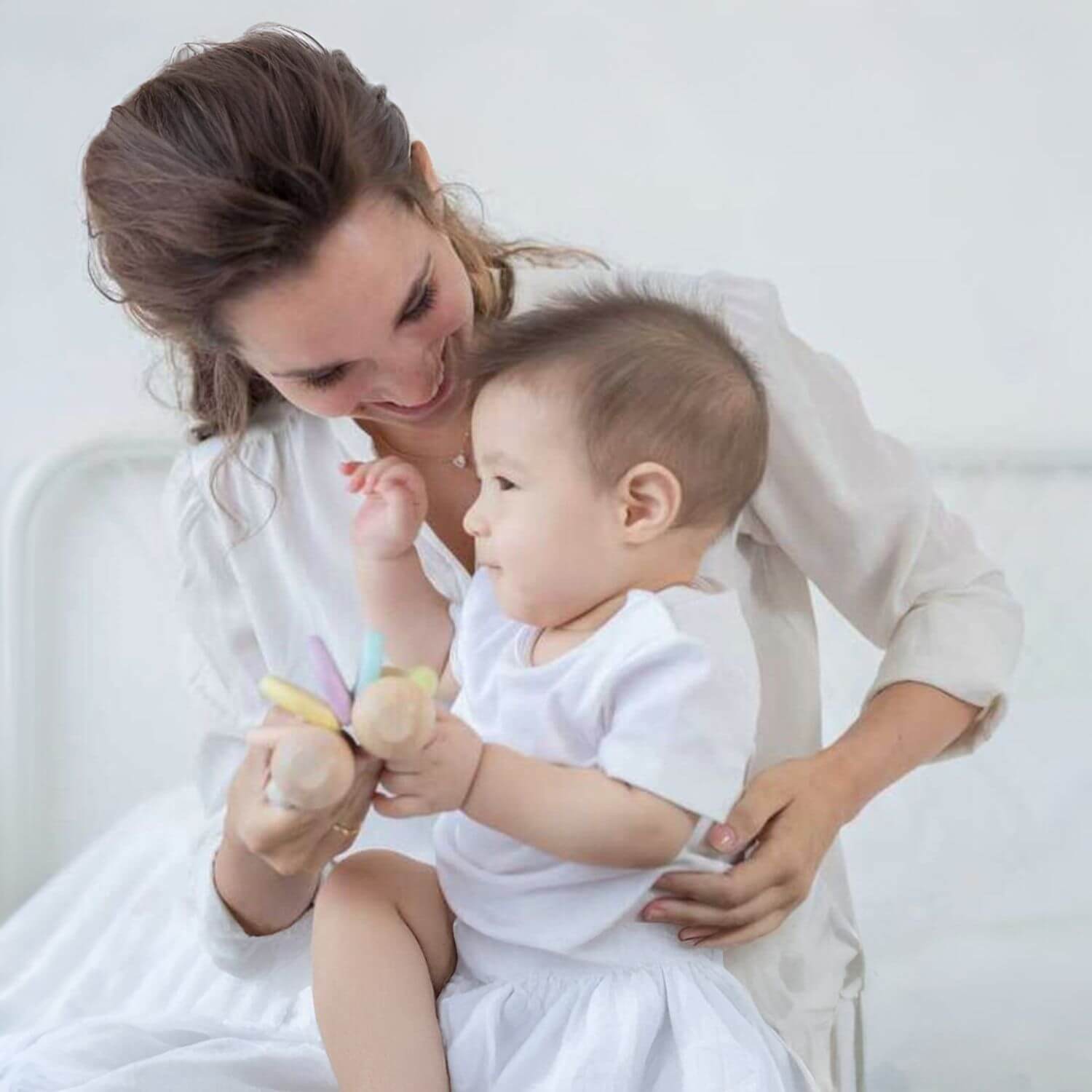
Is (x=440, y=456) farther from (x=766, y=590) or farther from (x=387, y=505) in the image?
(x=766, y=590)

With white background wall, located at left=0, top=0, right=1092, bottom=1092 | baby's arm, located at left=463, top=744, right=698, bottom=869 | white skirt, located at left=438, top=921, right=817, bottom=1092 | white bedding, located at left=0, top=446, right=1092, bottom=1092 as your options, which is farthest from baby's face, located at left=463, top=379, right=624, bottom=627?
white background wall, located at left=0, top=0, right=1092, bottom=1092

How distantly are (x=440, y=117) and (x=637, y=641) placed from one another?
1.40 metres

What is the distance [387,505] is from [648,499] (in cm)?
25

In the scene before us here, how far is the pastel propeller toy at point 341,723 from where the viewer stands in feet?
3.00

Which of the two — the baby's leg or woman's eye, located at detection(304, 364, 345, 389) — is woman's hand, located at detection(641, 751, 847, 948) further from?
woman's eye, located at detection(304, 364, 345, 389)

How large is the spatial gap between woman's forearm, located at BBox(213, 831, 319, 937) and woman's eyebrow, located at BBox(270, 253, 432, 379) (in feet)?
1.12

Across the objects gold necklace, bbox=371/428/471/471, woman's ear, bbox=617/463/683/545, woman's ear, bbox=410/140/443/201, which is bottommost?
gold necklace, bbox=371/428/471/471

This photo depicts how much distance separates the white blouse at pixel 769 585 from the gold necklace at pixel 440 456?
1.8 inches

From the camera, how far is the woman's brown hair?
1.16 meters

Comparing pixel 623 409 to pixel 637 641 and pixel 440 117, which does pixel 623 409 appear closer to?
pixel 637 641

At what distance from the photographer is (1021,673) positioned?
223cm

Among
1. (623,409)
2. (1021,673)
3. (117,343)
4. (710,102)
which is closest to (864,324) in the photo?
(710,102)

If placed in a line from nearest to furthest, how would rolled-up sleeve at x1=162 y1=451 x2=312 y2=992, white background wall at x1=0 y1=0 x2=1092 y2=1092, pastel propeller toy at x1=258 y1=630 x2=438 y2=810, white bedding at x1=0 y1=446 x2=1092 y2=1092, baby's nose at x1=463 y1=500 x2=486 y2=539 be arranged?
pastel propeller toy at x1=258 y1=630 x2=438 y2=810, baby's nose at x1=463 y1=500 x2=486 y2=539, rolled-up sleeve at x1=162 y1=451 x2=312 y2=992, white bedding at x1=0 y1=446 x2=1092 y2=1092, white background wall at x1=0 y1=0 x2=1092 y2=1092

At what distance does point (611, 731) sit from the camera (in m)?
1.07
